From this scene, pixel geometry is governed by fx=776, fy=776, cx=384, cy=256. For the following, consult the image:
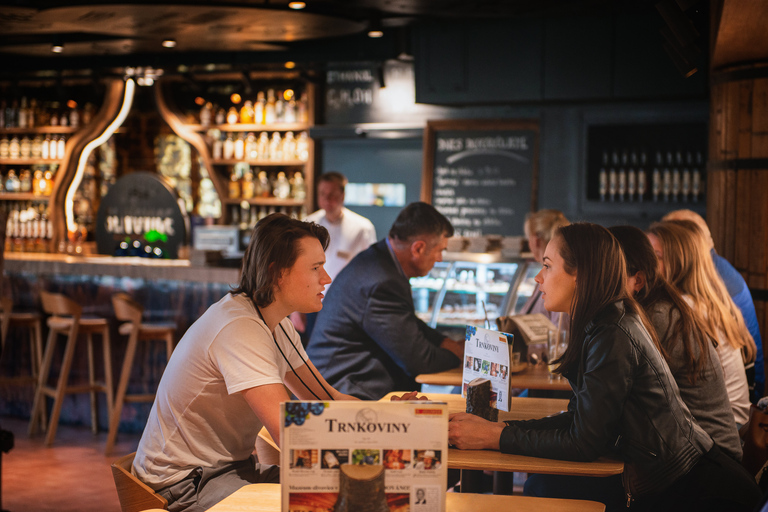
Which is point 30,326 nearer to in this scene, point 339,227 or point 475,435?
point 339,227

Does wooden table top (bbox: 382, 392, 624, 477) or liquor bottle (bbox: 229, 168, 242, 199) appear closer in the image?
wooden table top (bbox: 382, 392, 624, 477)

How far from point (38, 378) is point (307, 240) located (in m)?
4.78

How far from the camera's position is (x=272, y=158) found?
773 cm

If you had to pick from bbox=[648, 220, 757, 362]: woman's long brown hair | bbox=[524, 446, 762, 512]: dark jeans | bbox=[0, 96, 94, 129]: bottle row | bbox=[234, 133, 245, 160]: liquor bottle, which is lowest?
bbox=[524, 446, 762, 512]: dark jeans

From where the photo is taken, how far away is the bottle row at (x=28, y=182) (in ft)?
28.6

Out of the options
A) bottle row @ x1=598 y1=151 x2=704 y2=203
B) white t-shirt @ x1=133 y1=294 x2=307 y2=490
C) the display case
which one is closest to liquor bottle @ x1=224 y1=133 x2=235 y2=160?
the display case

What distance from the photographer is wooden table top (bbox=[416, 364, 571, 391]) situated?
308 centimetres

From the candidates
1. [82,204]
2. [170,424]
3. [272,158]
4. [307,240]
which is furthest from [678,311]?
[82,204]

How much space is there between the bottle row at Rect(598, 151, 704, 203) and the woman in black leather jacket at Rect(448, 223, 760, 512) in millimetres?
4154

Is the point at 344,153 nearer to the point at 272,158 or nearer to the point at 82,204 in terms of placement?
the point at 272,158

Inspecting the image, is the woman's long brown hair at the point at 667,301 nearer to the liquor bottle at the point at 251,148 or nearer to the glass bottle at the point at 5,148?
the liquor bottle at the point at 251,148

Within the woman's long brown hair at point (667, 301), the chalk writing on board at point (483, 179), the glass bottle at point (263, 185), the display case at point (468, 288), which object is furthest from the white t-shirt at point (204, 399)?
the glass bottle at point (263, 185)

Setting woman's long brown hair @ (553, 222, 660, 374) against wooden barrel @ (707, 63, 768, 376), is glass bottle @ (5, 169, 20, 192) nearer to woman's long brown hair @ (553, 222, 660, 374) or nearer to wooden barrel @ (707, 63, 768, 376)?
wooden barrel @ (707, 63, 768, 376)

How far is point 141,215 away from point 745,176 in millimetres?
6259
